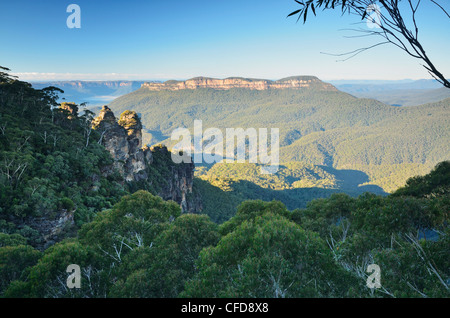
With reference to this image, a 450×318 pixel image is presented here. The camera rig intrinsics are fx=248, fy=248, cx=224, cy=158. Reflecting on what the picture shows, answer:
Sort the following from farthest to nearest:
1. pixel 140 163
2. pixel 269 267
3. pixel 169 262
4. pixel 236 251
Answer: pixel 140 163
pixel 169 262
pixel 236 251
pixel 269 267

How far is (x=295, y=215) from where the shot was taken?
16.7 metres

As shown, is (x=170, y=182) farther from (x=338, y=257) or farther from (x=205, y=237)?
(x=338, y=257)

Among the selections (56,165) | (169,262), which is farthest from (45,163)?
(169,262)

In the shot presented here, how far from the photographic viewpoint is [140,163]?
40.8 m

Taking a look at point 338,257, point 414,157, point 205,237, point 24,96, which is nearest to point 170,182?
point 24,96

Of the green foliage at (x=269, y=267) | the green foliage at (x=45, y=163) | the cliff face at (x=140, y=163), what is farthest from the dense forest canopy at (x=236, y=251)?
the cliff face at (x=140, y=163)

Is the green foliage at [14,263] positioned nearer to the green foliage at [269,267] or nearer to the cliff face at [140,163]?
the green foliage at [269,267]

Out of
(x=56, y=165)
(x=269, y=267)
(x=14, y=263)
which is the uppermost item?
(x=56, y=165)

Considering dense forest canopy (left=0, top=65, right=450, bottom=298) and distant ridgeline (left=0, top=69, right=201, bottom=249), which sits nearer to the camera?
dense forest canopy (left=0, top=65, right=450, bottom=298)

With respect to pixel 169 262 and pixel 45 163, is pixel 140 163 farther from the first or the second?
pixel 169 262

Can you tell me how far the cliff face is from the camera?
36.0m

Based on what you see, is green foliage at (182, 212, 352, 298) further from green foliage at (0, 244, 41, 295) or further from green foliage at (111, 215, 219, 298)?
green foliage at (0, 244, 41, 295)

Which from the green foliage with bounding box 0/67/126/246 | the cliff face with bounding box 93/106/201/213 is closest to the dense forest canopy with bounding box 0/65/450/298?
the green foliage with bounding box 0/67/126/246
